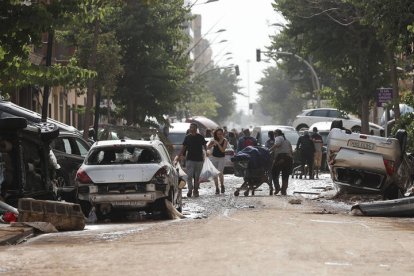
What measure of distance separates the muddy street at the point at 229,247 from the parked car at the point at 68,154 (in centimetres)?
408

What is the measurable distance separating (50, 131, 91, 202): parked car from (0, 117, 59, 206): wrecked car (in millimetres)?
3944

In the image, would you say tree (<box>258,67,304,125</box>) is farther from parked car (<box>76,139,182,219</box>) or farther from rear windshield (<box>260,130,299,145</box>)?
parked car (<box>76,139,182,219</box>)

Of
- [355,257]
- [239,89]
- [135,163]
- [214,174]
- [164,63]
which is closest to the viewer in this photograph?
[355,257]

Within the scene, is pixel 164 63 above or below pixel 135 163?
above

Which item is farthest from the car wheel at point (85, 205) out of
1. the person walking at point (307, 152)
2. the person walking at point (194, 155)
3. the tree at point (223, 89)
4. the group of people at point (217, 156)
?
the tree at point (223, 89)

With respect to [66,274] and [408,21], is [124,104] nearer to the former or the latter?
[408,21]

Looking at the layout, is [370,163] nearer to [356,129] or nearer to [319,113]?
[356,129]

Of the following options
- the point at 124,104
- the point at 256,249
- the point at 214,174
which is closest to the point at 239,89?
the point at 124,104

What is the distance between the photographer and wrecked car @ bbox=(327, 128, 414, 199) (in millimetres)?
23438

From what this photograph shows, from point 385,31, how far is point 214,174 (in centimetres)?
579

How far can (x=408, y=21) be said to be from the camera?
80.6 ft

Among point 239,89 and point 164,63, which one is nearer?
point 164,63

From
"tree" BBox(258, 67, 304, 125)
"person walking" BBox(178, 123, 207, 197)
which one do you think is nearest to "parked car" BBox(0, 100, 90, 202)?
"person walking" BBox(178, 123, 207, 197)

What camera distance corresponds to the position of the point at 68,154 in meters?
24.8
